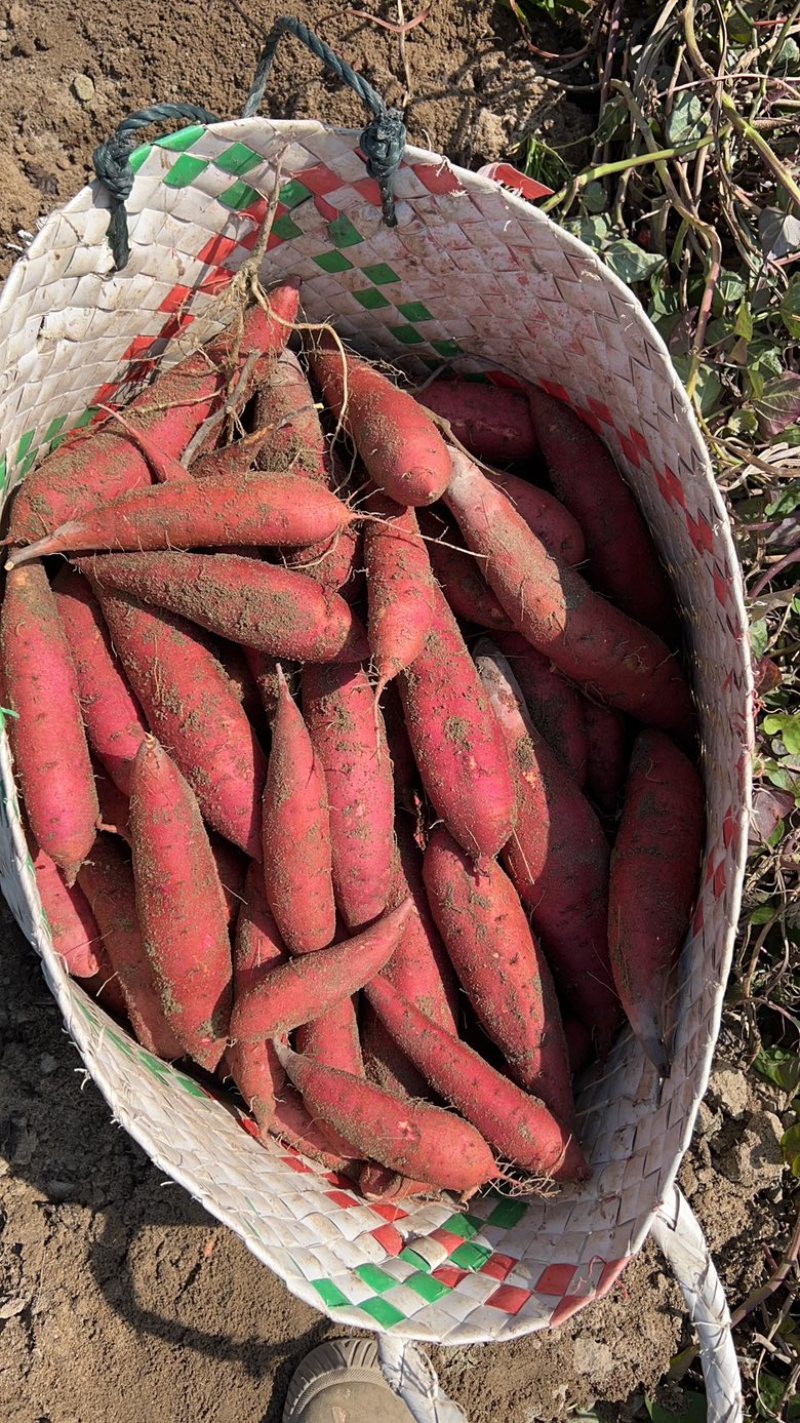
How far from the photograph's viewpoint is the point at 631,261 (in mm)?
1682

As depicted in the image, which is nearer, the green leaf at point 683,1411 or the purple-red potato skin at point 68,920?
the purple-red potato skin at point 68,920

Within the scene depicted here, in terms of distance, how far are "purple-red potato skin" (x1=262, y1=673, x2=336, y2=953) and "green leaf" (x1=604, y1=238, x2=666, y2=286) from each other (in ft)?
3.10

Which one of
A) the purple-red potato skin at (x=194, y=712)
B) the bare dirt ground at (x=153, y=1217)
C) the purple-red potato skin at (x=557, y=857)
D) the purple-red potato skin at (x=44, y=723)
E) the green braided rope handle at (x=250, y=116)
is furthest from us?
the bare dirt ground at (x=153, y=1217)

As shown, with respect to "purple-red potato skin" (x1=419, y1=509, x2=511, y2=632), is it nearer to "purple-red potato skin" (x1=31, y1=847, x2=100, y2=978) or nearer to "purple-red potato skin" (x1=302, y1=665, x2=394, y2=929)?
"purple-red potato skin" (x1=302, y1=665, x2=394, y2=929)

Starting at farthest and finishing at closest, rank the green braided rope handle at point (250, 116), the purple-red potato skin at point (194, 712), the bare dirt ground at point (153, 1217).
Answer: the bare dirt ground at point (153, 1217)
the purple-red potato skin at point (194, 712)
the green braided rope handle at point (250, 116)

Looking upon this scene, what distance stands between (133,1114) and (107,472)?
0.86 metres

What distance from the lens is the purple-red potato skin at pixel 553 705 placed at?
1569 millimetres

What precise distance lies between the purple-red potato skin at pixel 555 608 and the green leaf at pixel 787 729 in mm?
239

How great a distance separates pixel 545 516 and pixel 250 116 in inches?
26.5

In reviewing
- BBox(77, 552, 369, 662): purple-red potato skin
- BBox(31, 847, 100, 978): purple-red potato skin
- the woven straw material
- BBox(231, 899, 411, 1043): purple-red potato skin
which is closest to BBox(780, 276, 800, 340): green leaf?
the woven straw material

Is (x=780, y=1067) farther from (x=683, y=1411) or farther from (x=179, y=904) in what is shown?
(x=179, y=904)

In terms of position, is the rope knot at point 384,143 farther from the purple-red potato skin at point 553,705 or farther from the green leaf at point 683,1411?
the green leaf at point 683,1411

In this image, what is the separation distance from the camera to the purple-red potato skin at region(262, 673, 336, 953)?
136 centimetres

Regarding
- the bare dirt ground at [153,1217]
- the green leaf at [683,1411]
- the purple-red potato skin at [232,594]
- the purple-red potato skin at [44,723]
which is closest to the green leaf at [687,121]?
the bare dirt ground at [153,1217]
